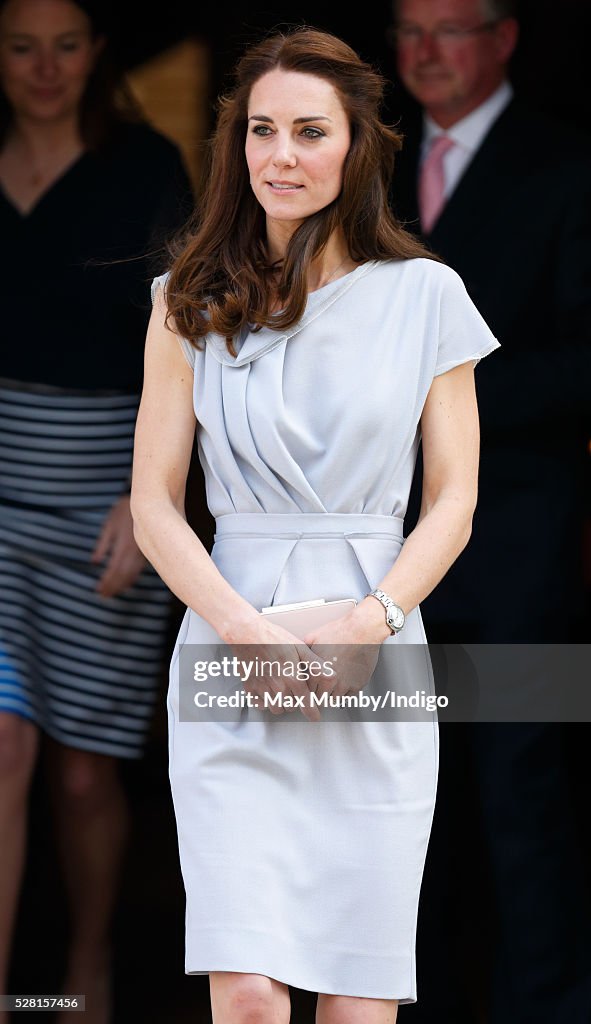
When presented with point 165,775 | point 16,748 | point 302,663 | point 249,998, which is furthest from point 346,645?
point 165,775

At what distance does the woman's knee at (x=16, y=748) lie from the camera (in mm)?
3836

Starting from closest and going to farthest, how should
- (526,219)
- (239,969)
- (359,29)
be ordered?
(239,969) < (526,219) < (359,29)

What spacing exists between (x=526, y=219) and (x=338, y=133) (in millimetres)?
1192

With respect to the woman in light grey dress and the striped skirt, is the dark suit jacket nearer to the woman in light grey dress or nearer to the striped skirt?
the striped skirt

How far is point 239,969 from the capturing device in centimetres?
270

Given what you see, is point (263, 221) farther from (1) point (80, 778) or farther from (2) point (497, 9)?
(1) point (80, 778)

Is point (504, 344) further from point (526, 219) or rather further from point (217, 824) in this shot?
point (217, 824)

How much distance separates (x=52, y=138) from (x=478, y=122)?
986 millimetres

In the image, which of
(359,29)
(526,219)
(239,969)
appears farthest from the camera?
(359,29)

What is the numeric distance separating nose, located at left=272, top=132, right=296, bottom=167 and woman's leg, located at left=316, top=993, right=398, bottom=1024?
1.30 m

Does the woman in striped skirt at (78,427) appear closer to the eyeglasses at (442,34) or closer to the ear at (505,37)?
the eyeglasses at (442,34)

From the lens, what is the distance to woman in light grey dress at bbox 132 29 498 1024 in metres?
2.76

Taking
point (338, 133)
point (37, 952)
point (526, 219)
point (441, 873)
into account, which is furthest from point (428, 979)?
point (338, 133)

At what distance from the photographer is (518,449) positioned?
4035 millimetres
